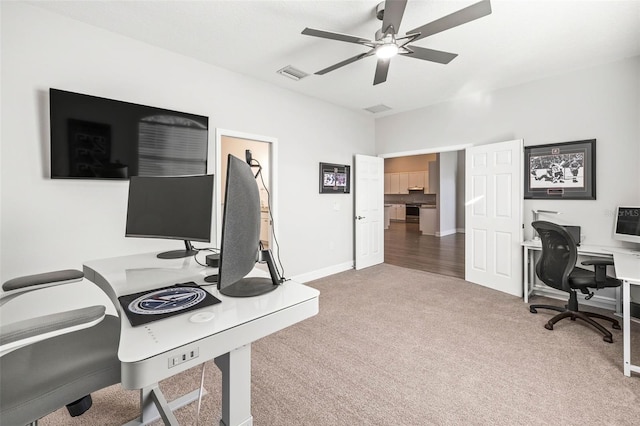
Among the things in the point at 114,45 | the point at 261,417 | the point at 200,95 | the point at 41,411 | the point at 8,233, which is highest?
the point at 114,45

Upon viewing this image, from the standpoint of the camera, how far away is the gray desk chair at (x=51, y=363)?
0.90m

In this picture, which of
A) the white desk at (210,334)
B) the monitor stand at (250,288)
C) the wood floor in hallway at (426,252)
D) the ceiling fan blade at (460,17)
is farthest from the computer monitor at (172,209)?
the wood floor in hallway at (426,252)

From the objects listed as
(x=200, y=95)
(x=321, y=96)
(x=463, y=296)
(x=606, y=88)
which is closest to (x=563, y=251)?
(x=463, y=296)

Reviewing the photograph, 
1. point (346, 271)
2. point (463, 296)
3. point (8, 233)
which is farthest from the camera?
point (346, 271)

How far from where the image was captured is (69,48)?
251 centimetres

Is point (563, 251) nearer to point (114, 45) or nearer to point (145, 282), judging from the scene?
point (145, 282)

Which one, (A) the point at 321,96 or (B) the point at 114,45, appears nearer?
(B) the point at 114,45

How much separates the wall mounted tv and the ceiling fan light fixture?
2.01 meters

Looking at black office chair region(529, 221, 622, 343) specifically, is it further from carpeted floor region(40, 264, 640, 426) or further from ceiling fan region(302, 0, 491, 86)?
ceiling fan region(302, 0, 491, 86)

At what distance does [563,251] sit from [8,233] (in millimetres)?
4802

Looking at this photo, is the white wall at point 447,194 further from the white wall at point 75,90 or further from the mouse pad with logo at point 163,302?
the mouse pad with logo at point 163,302

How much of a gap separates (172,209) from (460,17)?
2.33 m

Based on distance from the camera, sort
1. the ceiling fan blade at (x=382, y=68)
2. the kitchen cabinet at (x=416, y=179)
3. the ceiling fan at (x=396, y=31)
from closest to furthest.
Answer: the ceiling fan at (x=396, y=31)
the ceiling fan blade at (x=382, y=68)
the kitchen cabinet at (x=416, y=179)

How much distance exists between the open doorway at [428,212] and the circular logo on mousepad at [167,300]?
175 inches
